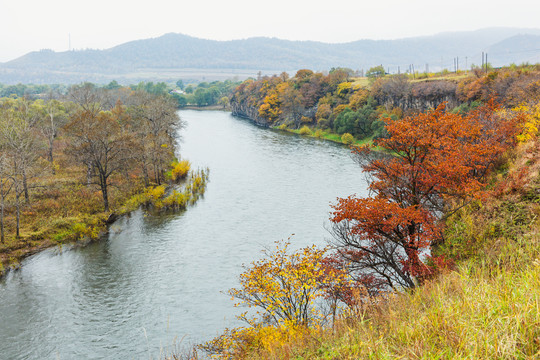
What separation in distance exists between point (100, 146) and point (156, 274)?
18802 millimetres

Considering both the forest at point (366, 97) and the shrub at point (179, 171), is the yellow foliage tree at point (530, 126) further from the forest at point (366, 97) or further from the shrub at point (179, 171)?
the shrub at point (179, 171)

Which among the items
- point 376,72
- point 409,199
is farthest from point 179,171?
point 376,72

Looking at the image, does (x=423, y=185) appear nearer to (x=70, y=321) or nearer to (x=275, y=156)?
(x=70, y=321)

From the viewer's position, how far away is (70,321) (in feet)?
79.2

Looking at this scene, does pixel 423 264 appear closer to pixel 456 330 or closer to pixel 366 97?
pixel 456 330

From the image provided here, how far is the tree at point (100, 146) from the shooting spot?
4141cm

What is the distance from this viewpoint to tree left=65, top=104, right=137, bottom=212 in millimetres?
41406

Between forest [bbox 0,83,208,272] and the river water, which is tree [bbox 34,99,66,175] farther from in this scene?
the river water

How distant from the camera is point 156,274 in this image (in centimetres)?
3042

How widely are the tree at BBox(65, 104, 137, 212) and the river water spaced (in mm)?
6075

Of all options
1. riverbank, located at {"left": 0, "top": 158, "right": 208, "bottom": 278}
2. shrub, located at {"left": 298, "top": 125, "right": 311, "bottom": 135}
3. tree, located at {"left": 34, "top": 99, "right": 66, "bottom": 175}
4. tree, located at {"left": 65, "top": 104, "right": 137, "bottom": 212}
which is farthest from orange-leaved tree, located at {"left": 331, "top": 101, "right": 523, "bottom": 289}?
shrub, located at {"left": 298, "top": 125, "right": 311, "bottom": 135}

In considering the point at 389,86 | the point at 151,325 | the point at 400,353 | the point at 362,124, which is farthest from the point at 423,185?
the point at 389,86

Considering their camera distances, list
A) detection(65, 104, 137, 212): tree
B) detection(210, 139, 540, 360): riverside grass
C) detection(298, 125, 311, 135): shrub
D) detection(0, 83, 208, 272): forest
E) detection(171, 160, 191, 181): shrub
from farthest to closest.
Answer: detection(298, 125, 311, 135): shrub → detection(171, 160, 191, 181): shrub → detection(65, 104, 137, 212): tree → detection(0, 83, 208, 272): forest → detection(210, 139, 540, 360): riverside grass

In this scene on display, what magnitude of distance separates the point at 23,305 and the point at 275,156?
180 ft
